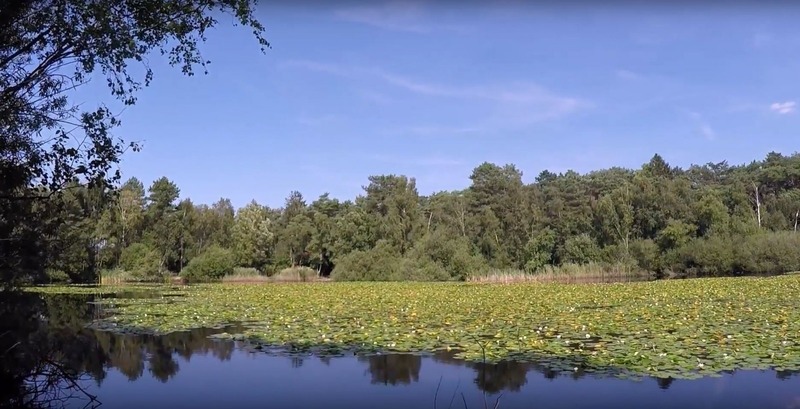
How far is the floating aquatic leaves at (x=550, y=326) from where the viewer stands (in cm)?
817

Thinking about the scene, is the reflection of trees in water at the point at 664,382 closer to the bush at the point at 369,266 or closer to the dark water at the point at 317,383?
the dark water at the point at 317,383

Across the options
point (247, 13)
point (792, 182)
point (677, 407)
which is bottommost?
point (677, 407)

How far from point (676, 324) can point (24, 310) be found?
35.6ft

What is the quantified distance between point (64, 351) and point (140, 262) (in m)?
37.4

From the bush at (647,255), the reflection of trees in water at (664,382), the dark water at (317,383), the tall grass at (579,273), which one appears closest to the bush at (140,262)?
the tall grass at (579,273)

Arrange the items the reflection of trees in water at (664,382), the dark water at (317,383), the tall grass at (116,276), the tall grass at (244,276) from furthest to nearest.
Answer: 1. the tall grass at (244,276)
2. the tall grass at (116,276)
3. the reflection of trees in water at (664,382)
4. the dark water at (317,383)

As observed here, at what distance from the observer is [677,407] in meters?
6.35

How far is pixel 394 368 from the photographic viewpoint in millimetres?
8594

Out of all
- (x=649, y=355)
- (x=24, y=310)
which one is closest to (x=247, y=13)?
(x=24, y=310)

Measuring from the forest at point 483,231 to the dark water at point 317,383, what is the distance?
29.5 m

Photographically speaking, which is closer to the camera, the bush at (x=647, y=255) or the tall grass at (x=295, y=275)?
the bush at (x=647, y=255)

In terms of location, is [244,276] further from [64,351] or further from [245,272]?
[64,351]

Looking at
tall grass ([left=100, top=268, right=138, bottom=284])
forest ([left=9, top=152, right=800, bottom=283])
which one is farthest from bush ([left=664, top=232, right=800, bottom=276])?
tall grass ([left=100, top=268, right=138, bottom=284])

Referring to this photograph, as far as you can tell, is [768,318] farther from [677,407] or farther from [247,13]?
[247,13]
